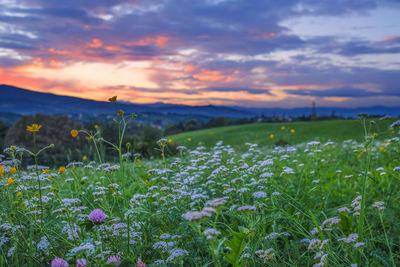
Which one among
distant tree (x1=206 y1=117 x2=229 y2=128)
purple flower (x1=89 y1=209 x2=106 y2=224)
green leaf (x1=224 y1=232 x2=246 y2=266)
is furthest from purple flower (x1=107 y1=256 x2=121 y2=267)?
distant tree (x1=206 y1=117 x2=229 y2=128)

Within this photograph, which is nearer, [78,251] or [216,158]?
[78,251]

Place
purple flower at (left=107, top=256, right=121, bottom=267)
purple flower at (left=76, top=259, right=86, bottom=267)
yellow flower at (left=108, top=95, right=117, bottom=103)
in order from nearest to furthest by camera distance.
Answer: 1. purple flower at (left=76, top=259, right=86, bottom=267)
2. purple flower at (left=107, top=256, right=121, bottom=267)
3. yellow flower at (left=108, top=95, right=117, bottom=103)

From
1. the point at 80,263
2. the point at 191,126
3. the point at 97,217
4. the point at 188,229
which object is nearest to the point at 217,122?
the point at 191,126

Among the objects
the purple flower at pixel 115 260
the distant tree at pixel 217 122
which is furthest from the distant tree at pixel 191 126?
the purple flower at pixel 115 260

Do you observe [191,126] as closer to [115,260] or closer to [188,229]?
[188,229]

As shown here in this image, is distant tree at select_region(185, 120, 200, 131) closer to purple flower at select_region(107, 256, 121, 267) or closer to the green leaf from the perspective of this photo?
purple flower at select_region(107, 256, 121, 267)

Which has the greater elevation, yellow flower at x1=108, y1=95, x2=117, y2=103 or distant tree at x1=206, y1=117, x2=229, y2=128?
yellow flower at x1=108, y1=95, x2=117, y2=103

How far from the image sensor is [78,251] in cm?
203

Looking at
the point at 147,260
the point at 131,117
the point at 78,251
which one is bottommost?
the point at 147,260

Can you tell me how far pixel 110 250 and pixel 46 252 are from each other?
62 cm

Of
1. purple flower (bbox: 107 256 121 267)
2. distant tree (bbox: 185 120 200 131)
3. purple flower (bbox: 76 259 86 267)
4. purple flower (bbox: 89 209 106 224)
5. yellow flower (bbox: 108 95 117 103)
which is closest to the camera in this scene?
purple flower (bbox: 76 259 86 267)

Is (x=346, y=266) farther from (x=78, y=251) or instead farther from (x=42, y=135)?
(x=42, y=135)

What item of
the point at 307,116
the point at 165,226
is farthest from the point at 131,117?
the point at 307,116

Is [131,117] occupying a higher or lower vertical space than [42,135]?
higher
